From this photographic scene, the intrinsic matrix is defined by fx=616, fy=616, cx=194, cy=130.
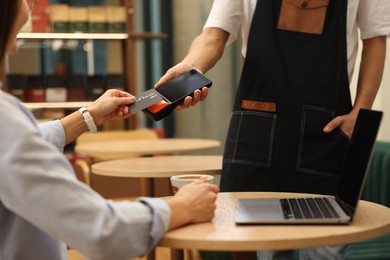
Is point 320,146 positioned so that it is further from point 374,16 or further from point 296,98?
point 374,16

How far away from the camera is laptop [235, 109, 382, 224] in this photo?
4.34 feet

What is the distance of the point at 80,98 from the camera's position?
550cm

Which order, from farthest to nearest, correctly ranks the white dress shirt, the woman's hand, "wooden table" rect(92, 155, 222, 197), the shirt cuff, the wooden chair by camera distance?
the wooden chair < "wooden table" rect(92, 155, 222, 197) < the woman's hand < the shirt cuff < the white dress shirt

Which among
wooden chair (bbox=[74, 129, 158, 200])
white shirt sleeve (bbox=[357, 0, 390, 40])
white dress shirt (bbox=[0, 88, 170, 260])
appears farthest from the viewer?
wooden chair (bbox=[74, 129, 158, 200])

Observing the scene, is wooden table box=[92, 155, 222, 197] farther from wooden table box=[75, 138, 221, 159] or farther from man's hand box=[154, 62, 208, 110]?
man's hand box=[154, 62, 208, 110]

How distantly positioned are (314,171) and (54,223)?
1.11 m

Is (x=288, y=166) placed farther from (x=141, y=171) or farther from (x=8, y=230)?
(x=8, y=230)

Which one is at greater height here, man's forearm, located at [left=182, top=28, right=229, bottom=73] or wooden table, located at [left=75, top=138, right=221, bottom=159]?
man's forearm, located at [left=182, top=28, right=229, bottom=73]

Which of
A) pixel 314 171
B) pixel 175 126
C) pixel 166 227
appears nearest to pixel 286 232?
pixel 166 227

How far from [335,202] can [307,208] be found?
0.13 metres

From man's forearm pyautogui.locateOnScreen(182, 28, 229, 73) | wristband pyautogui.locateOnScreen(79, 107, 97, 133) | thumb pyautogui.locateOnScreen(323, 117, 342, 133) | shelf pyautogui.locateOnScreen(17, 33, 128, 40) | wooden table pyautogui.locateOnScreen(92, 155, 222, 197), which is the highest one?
man's forearm pyautogui.locateOnScreen(182, 28, 229, 73)

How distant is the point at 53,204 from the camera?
1.12m

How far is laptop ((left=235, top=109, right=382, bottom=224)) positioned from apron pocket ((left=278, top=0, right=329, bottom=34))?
23.5 inches

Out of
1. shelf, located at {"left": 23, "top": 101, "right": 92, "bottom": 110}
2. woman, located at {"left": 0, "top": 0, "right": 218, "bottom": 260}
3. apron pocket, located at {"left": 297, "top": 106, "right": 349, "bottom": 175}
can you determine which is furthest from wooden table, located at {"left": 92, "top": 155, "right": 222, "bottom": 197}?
shelf, located at {"left": 23, "top": 101, "right": 92, "bottom": 110}
